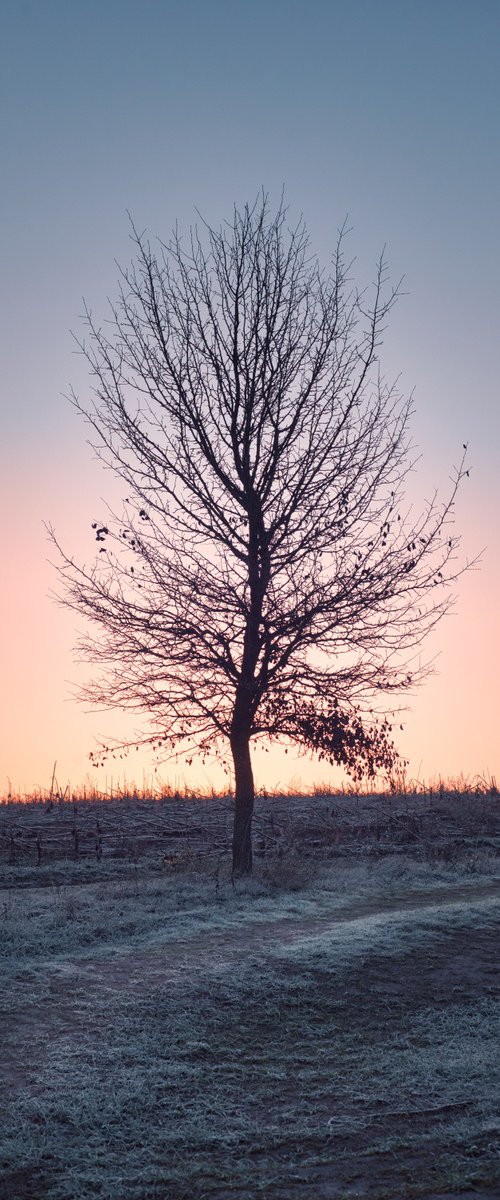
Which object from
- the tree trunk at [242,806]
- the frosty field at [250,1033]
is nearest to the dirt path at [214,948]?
the frosty field at [250,1033]

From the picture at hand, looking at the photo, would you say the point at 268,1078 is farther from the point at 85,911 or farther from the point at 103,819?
the point at 103,819

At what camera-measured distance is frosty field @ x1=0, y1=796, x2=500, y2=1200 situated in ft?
15.7

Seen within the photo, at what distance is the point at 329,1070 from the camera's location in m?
6.07

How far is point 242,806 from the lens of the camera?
12523 mm

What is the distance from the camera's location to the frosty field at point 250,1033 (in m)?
4.78

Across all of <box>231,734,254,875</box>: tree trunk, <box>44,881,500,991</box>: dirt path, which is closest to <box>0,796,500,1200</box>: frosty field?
<box>44,881,500,991</box>: dirt path

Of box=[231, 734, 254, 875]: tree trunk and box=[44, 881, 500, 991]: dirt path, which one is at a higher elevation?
box=[231, 734, 254, 875]: tree trunk

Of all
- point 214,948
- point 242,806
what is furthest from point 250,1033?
point 242,806

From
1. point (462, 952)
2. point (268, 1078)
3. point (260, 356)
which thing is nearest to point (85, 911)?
point (462, 952)

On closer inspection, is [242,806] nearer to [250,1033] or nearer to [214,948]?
[214,948]

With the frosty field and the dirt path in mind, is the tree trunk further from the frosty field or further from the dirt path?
the dirt path

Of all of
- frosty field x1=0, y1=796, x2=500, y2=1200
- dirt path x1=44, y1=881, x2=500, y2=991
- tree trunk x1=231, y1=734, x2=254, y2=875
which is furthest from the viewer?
tree trunk x1=231, y1=734, x2=254, y2=875

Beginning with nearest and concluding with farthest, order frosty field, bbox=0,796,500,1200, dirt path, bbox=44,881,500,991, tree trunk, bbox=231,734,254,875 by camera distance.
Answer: frosty field, bbox=0,796,500,1200, dirt path, bbox=44,881,500,991, tree trunk, bbox=231,734,254,875

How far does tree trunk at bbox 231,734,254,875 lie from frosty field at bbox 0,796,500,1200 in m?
0.34
